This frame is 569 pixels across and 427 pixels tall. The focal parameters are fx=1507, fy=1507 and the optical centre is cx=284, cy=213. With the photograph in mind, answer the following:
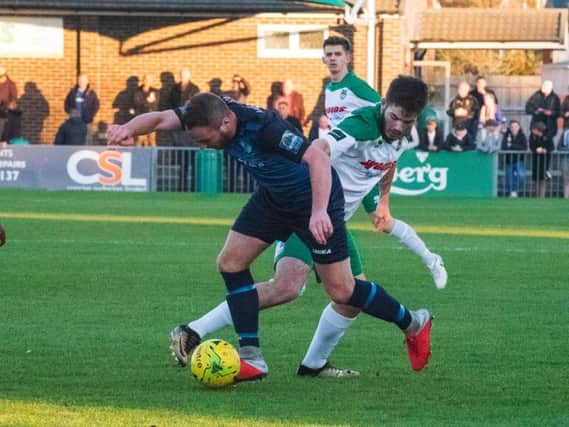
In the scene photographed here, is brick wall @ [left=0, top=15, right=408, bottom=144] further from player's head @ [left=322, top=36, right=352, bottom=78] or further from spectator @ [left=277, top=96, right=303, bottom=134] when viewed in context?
player's head @ [left=322, top=36, right=352, bottom=78]

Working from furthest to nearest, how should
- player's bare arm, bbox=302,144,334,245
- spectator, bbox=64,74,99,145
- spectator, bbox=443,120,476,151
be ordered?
spectator, bbox=64,74,99,145 → spectator, bbox=443,120,476,151 → player's bare arm, bbox=302,144,334,245

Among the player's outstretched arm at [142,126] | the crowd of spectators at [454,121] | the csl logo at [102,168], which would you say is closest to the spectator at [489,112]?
the crowd of spectators at [454,121]

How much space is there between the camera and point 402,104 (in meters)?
8.70

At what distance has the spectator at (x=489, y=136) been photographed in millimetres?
29450

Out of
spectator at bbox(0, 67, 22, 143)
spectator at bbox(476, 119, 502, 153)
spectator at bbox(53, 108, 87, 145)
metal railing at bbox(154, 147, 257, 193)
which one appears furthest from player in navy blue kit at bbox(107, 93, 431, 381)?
spectator at bbox(0, 67, 22, 143)

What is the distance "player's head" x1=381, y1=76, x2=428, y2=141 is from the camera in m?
8.65

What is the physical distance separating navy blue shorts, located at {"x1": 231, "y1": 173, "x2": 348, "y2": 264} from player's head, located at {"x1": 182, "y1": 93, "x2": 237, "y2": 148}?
0.53 metres

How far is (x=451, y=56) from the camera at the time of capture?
67.8 meters

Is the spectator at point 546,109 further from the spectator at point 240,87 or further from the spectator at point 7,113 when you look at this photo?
the spectator at point 7,113

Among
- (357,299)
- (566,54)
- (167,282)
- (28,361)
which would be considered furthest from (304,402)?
(566,54)

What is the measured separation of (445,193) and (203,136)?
68.5ft

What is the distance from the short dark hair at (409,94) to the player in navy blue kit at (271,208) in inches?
5.1

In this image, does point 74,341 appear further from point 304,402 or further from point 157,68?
point 157,68

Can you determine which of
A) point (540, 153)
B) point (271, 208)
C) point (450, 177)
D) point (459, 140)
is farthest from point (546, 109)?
point (271, 208)
